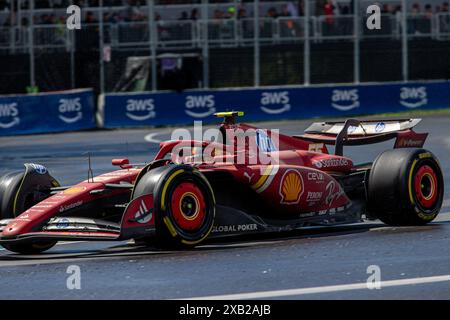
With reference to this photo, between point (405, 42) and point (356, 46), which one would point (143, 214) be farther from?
point (405, 42)

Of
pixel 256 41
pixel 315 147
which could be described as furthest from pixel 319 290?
pixel 256 41

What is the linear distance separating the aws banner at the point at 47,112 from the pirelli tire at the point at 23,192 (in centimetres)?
1752

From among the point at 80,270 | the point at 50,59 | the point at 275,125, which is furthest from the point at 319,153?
the point at 50,59

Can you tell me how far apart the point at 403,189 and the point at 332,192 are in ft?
2.28

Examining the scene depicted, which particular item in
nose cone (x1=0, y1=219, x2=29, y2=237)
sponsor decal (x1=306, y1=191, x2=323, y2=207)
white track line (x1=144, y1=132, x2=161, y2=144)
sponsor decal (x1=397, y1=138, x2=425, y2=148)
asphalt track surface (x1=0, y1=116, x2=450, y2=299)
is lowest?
white track line (x1=144, y1=132, x2=161, y2=144)

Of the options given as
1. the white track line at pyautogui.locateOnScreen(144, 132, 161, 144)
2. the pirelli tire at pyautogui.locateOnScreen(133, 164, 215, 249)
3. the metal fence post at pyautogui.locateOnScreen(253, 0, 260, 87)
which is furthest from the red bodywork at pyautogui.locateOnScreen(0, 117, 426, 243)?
the metal fence post at pyautogui.locateOnScreen(253, 0, 260, 87)

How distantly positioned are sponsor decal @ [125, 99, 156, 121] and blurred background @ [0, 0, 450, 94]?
1280 mm

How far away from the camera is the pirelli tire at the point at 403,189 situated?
10766 mm

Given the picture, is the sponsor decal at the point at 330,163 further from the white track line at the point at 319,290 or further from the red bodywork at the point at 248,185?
the white track line at the point at 319,290

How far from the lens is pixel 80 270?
8.81 m

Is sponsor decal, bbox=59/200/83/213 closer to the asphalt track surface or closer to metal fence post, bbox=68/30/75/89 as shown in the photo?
the asphalt track surface

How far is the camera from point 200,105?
29.7 metres

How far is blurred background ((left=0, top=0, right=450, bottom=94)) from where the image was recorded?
98.9 feet
